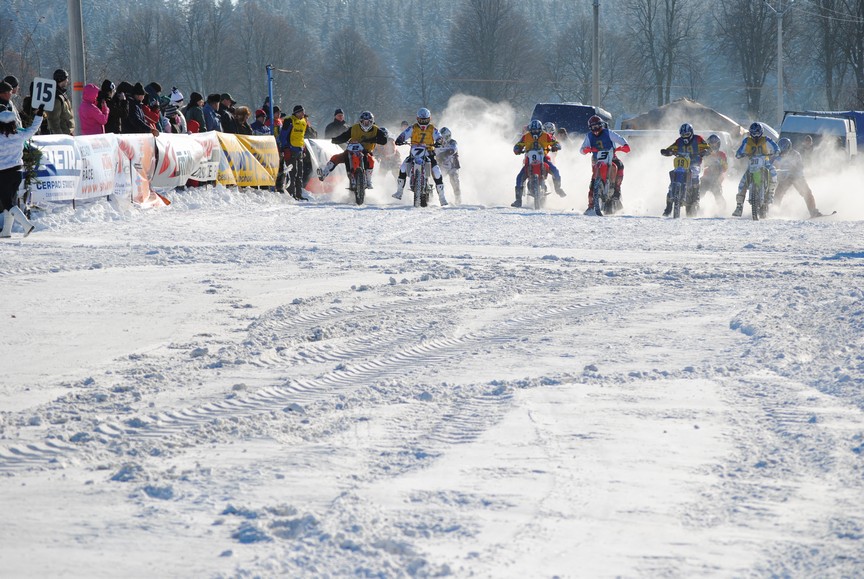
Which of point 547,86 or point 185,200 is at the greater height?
point 547,86

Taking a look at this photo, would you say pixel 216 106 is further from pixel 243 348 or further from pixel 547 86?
pixel 547 86

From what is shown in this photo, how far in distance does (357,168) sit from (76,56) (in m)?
5.91

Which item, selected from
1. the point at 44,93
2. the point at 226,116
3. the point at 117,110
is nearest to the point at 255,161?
the point at 226,116

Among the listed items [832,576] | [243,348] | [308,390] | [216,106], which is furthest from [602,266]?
[216,106]

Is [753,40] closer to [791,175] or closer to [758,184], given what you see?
[791,175]

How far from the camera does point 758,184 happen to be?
67.3ft

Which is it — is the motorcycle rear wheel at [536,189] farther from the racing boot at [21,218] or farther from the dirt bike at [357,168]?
the racing boot at [21,218]

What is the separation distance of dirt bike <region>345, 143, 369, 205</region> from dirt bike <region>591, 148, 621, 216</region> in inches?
176

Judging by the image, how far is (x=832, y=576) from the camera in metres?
3.73

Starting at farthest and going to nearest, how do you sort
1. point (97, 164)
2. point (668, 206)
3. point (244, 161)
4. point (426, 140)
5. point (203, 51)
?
point (203, 51) < point (244, 161) < point (426, 140) < point (668, 206) < point (97, 164)

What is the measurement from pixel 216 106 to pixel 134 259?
11.8 m

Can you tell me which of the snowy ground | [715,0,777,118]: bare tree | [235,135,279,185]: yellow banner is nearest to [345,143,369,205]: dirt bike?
[235,135,279,185]: yellow banner

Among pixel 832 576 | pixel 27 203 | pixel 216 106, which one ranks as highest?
pixel 216 106

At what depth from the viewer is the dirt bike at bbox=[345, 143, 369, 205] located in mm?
22750
